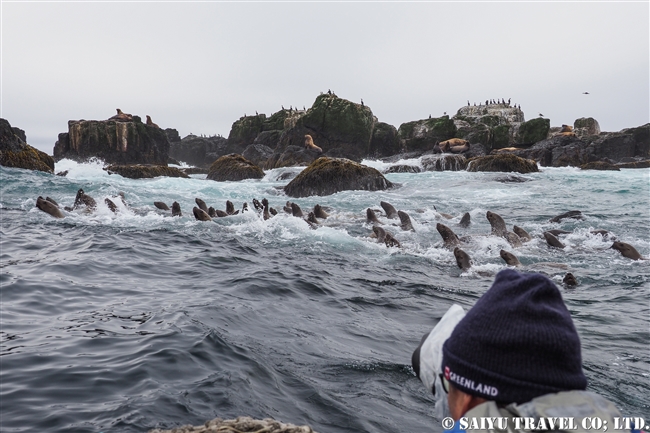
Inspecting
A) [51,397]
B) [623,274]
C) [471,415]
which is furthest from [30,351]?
[623,274]

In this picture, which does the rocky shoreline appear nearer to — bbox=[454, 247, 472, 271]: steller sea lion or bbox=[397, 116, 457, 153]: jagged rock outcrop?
bbox=[397, 116, 457, 153]: jagged rock outcrop

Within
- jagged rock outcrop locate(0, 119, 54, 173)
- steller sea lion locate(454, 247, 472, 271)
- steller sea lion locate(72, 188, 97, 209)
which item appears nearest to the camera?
steller sea lion locate(454, 247, 472, 271)

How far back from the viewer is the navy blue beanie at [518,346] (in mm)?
1708

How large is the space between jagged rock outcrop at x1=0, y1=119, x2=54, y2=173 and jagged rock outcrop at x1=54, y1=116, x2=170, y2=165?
1426cm

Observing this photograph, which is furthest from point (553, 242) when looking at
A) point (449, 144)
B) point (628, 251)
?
point (449, 144)

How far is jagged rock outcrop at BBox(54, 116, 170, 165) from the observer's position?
143ft

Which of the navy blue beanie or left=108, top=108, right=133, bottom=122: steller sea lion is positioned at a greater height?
left=108, top=108, right=133, bottom=122: steller sea lion

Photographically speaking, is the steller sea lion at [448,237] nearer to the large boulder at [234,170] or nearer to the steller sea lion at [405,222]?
the steller sea lion at [405,222]

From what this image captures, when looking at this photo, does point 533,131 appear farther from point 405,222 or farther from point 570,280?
point 570,280

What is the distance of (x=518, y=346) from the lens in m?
1.73

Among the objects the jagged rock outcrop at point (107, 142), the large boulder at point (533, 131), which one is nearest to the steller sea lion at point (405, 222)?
the jagged rock outcrop at point (107, 142)

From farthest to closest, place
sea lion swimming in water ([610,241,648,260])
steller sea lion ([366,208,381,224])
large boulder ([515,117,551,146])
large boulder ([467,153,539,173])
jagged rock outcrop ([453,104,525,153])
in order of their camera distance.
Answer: large boulder ([515,117,551,146]) < jagged rock outcrop ([453,104,525,153]) < large boulder ([467,153,539,173]) < steller sea lion ([366,208,381,224]) < sea lion swimming in water ([610,241,648,260])

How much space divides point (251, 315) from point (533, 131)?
45815 mm

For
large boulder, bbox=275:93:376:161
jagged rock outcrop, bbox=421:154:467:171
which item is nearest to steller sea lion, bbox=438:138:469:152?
jagged rock outcrop, bbox=421:154:467:171
